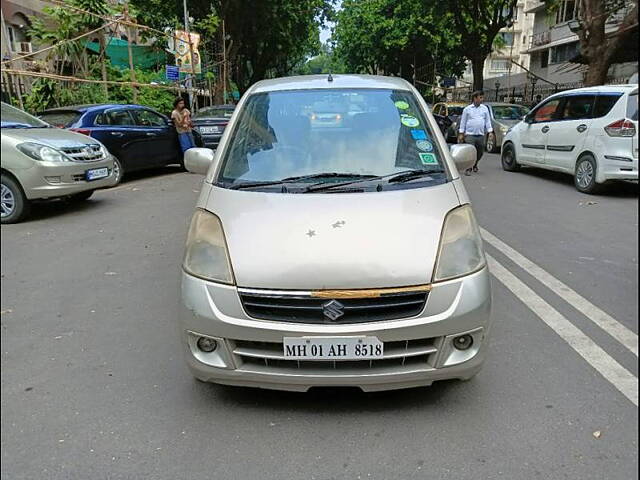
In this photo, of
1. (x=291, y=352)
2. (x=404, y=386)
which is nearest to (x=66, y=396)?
(x=291, y=352)

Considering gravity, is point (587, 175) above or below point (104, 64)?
below

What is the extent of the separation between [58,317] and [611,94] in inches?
332

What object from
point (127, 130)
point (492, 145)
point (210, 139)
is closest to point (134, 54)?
point (210, 139)

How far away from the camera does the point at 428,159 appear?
3.26 m

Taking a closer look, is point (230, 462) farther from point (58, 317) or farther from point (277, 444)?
point (58, 317)

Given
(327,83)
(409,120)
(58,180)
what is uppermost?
(327,83)

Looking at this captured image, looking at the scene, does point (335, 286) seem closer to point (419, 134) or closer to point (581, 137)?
point (419, 134)

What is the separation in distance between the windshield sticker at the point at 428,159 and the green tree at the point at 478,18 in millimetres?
21014

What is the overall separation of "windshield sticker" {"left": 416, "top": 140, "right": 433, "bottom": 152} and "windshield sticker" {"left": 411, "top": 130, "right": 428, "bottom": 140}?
0.12 ft

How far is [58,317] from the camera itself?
145 inches

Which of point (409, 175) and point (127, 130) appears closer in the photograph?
point (409, 175)

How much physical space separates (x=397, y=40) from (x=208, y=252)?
131 ft

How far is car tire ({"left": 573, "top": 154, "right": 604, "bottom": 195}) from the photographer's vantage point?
318 inches

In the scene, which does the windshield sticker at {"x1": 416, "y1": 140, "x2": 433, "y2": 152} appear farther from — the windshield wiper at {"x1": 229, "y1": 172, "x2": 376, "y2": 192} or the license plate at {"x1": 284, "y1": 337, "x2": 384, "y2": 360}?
the license plate at {"x1": 284, "y1": 337, "x2": 384, "y2": 360}
